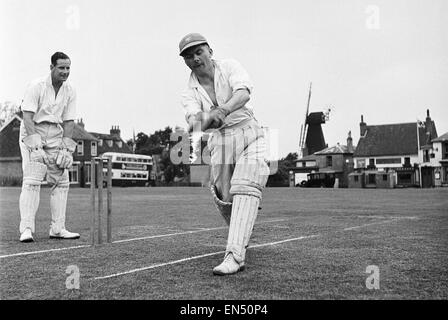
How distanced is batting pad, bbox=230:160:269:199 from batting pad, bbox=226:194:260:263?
53mm

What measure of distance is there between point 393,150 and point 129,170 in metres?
45.0

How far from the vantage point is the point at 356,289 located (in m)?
3.51

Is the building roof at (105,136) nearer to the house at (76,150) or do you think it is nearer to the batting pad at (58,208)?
the house at (76,150)

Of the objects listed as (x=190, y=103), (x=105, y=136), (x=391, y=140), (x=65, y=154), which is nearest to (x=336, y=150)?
(x=391, y=140)

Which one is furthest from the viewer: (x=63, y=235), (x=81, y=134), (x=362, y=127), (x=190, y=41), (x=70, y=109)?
(x=362, y=127)

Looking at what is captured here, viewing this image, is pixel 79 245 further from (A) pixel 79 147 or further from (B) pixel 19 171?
(A) pixel 79 147

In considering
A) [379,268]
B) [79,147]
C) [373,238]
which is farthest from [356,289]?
[79,147]

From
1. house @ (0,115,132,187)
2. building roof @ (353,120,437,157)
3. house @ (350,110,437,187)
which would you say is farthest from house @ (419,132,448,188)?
house @ (0,115,132,187)

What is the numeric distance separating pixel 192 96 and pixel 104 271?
1.70 m

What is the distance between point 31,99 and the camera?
662 cm

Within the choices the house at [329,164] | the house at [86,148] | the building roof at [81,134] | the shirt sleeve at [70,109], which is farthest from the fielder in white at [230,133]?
the house at [329,164]

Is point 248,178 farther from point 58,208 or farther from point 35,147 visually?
point 58,208

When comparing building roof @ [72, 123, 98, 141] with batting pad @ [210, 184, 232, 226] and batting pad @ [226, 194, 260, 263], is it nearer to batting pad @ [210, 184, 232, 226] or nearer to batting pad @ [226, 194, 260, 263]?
batting pad @ [210, 184, 232, 226]

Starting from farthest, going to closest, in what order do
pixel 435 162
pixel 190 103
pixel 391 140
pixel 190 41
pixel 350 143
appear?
pixel 350 143, pixel 391 140, pixel 435 162, pixel 190 103, pixel 190 41
